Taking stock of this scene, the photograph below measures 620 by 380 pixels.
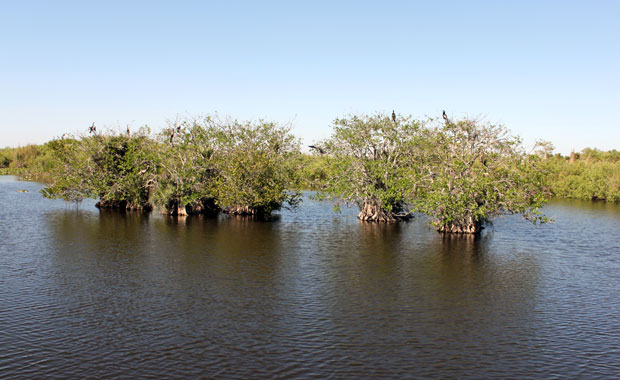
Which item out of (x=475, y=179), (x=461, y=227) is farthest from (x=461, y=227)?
(x=475, y=179)

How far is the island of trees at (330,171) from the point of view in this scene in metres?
49.2

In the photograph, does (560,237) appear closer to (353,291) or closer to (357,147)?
(357,147)

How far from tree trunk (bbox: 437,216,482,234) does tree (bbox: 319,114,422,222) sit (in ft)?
21.9

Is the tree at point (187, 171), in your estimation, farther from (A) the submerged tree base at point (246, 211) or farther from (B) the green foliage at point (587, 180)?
(B) the green foliage at point (587, 180)

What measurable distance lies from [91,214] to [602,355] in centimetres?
6271

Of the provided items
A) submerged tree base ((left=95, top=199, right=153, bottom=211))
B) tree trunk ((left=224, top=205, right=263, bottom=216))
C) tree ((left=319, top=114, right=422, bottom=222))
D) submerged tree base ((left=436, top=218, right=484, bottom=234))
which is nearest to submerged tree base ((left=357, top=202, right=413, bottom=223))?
tree ((left=319, top=114, right=422, bottom=222))

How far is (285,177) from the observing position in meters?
65.7

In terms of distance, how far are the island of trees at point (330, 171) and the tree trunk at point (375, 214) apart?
0.13 meters

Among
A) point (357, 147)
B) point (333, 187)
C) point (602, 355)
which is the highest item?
point (357, 147)

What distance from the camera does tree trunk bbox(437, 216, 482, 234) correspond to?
52.8 meters

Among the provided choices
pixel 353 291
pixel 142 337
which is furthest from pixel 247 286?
pixel 142 337

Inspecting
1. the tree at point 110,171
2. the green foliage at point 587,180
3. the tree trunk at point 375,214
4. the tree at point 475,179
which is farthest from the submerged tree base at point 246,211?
the green foliage at point 587,180

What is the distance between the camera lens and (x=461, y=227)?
53312 mm

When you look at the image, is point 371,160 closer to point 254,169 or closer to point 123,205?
point 254,169
